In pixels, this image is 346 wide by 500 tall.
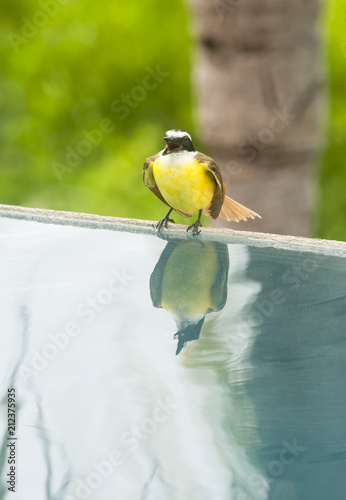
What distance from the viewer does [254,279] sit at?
263 cm

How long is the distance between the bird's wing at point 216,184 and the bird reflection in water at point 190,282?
11.0 inches

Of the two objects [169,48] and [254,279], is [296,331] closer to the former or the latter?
[254,279]

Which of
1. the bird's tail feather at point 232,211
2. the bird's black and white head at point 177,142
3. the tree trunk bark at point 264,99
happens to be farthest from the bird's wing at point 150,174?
the tree trunk bark at point 264,99

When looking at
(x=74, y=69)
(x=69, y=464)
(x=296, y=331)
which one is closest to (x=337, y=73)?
(x=74, y=69)

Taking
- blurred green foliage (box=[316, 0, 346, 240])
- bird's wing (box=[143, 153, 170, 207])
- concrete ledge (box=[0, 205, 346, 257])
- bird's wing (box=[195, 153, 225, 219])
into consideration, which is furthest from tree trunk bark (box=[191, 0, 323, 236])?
blurred green foliage (box=[316, 0, 346, 240])

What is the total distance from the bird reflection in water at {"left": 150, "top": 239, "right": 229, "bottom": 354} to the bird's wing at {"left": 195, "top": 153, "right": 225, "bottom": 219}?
28cm

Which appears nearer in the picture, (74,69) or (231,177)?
(231,177)

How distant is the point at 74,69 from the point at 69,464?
234 inches

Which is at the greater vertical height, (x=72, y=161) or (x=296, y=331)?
(x=296, y=331)

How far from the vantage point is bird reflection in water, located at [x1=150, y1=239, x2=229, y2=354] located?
7.64ft

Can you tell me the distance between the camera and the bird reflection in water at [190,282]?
233 centimetres

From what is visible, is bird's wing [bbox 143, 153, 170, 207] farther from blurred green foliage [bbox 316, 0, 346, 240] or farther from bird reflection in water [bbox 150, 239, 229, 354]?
blurred green foliage [bbox 316, 0, 346, 240]

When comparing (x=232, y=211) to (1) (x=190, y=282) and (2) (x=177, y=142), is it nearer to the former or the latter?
(2) (x=177, y=142)

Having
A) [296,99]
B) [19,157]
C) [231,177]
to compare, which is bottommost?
[19,157]
